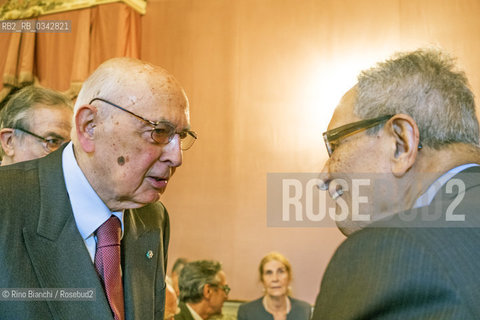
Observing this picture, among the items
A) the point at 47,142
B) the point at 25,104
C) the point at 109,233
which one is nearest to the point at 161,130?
the point at 109,233

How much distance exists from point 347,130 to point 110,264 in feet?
2.65

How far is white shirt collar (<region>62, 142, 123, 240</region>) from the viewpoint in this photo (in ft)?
5.02

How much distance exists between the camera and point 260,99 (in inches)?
205

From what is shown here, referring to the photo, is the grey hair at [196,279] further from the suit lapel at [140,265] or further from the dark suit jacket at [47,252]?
the dark suit jacket at [47,252]

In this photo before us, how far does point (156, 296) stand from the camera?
1.78m

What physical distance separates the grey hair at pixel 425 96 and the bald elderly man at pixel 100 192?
62 cm

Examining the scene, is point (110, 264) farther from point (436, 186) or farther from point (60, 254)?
point (436, 186)

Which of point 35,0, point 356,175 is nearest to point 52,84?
point 35,0

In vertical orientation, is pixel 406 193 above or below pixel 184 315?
above

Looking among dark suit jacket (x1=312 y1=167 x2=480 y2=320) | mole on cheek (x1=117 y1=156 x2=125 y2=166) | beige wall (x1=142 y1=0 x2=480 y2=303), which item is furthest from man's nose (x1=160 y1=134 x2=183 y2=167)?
beige wall (x1=142 y1=0 x2=480 y2=303)

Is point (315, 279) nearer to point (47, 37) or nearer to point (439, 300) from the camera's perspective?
point (47, 37)

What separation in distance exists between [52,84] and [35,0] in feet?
2.95

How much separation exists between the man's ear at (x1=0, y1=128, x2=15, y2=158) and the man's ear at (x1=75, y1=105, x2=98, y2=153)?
0.95m

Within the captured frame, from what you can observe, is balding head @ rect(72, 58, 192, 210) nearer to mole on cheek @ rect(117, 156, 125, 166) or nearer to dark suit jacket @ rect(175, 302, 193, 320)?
mole on cheek @ rect(117, 156, 125, 166)
